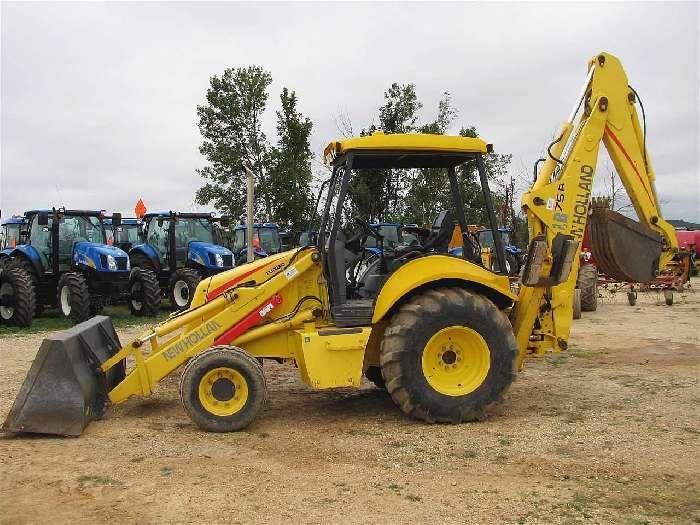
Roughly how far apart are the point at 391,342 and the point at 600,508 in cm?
237

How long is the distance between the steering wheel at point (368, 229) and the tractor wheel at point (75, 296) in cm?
896

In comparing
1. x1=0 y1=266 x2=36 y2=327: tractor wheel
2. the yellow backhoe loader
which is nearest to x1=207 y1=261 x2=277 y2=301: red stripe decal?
the yellow backhoe loader

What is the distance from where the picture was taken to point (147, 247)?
A: 56.6ft

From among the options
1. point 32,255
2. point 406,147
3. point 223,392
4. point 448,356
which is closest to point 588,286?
point 448,356

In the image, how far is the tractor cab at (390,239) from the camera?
20.9ft

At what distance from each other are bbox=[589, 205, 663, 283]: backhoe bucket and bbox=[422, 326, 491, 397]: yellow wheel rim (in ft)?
6.20

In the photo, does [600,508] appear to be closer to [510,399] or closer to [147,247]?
[510,399]

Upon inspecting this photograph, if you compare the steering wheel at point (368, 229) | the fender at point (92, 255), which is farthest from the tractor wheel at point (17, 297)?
the steering wheel at point (368, 229)

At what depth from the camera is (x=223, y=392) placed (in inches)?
240

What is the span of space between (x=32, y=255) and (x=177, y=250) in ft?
11.4

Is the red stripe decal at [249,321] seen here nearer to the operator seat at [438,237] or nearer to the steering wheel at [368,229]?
the steering wheel at [368,229]

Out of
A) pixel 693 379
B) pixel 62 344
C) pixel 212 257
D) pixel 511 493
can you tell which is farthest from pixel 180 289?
pixel 511 493

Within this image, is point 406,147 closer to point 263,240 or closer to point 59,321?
point 59,321

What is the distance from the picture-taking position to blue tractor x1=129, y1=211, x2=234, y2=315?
16938 millimetres
